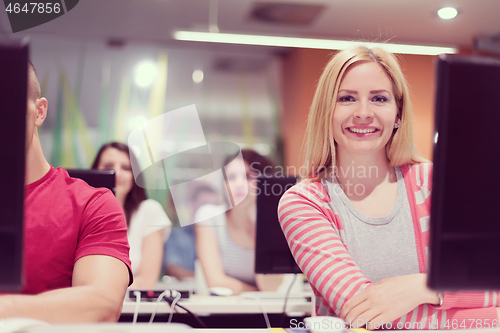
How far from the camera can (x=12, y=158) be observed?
0.59 metres

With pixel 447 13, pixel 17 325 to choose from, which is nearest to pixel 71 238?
pixel 17 325

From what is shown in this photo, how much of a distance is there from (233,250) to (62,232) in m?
1.55

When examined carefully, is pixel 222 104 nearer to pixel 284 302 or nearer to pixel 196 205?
pixel 196 205

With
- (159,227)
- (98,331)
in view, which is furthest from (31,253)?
(159,227)

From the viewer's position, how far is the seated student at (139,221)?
2.36 meters

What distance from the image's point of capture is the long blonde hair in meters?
1.17

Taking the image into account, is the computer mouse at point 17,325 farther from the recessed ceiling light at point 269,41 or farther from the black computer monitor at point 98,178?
the recessed ceiling light at point 269,41

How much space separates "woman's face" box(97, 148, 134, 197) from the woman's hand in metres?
2.07

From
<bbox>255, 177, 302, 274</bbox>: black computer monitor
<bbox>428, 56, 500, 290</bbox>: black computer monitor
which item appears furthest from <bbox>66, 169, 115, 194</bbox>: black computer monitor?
<bbox>428, 56, 500, 290</bbox>: black computer monitor

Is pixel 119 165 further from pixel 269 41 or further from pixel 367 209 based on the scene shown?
pixel 367 209

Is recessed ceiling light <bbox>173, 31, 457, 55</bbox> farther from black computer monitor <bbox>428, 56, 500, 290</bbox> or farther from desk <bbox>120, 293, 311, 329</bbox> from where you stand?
black computer monitor <bbox>428, 56, 500, 290</bbox>

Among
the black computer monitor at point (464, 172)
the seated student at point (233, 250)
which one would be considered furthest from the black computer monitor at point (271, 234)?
the black computer monitor at point (464, 172)

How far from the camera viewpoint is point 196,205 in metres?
4.09

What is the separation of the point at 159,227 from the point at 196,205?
158 cm
